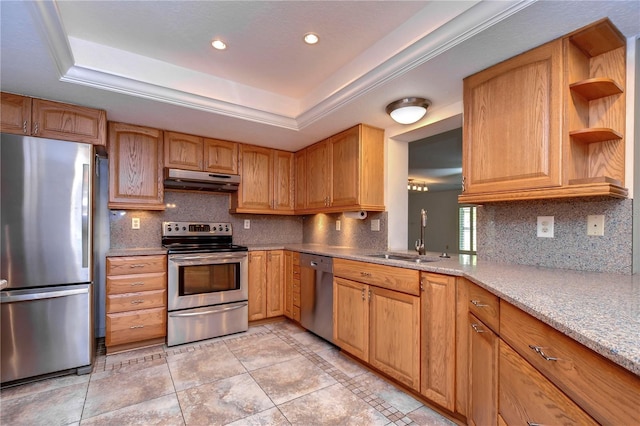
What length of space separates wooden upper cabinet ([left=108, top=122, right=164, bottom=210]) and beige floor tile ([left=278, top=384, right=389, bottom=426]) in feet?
7.55

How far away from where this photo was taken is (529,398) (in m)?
1.08

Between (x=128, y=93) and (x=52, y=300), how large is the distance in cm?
165

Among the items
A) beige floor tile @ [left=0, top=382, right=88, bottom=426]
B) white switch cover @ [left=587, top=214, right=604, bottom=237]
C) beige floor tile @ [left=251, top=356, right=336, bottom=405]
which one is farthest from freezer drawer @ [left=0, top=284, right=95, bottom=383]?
white switch cover @ [left=587, top=214, right=604, bottom=237]

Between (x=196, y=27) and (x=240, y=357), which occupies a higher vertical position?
(x=196, y=27)

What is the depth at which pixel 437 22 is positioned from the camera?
5.62 ft

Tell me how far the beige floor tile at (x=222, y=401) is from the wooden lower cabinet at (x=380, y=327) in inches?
32.5

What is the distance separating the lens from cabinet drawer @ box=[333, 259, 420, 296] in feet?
6.71

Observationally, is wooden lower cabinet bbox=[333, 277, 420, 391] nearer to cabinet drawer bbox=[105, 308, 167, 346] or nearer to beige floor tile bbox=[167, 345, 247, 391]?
beige floor tile bbox=[167, 345, 247, 391]

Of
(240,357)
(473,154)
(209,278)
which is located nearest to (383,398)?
(240,357)

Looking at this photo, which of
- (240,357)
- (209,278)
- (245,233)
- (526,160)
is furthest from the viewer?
(245,233)

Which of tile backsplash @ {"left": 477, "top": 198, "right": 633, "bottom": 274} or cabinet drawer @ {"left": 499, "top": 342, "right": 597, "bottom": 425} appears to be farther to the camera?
tile backsplash @ {"left": 477, "top": 198, "right": 633, "bottom": 274}

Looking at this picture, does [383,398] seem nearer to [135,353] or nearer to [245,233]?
[135,353]

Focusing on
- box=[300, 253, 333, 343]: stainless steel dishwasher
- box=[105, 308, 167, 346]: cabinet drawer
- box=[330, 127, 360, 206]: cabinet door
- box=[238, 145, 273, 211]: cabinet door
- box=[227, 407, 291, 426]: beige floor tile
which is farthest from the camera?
box=[238, 145, 273, 211]: cabinet door

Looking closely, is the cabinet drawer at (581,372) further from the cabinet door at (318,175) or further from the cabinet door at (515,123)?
the cabinet door at (318,175)
